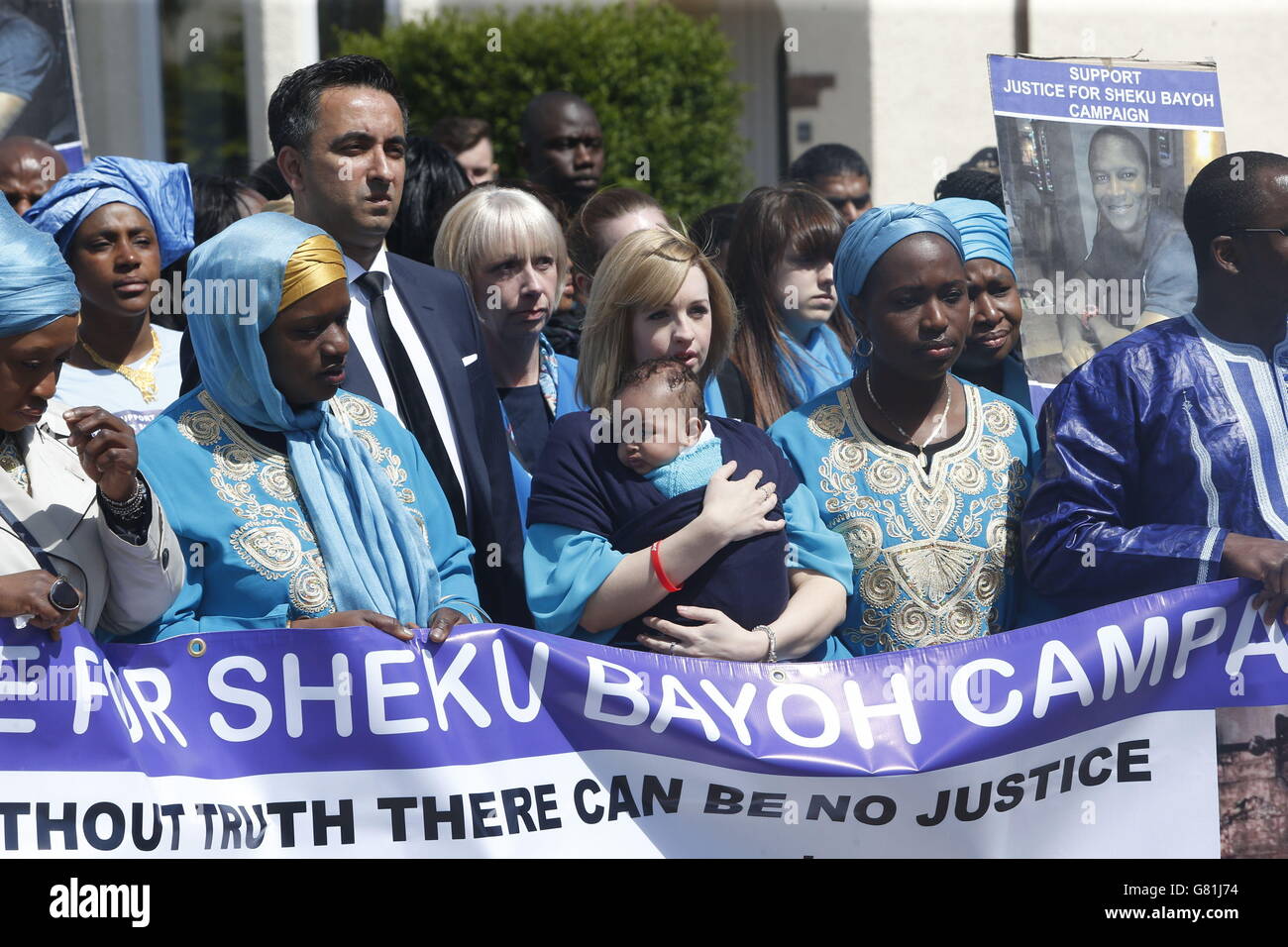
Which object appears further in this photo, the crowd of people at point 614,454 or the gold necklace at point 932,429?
the gold necklace at point 932,429

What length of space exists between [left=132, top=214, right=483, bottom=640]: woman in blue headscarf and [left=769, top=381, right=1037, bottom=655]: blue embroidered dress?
0.92 m

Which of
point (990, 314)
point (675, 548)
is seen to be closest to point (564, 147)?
point (990, 314)

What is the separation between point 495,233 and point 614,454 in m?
1.30

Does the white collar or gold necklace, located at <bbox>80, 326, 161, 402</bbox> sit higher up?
the white collar

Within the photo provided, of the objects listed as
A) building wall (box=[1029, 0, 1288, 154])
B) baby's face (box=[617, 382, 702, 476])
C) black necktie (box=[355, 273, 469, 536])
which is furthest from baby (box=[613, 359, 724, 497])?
building wall (box=[1029, 0, 1288, 154])

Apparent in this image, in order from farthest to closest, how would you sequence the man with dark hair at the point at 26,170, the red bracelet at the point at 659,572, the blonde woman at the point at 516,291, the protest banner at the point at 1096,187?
the man with dark hair at the point at 26,170 → the blonde woman at the point at 516,291 → the protest banner at the point at 1096,187 → the red bracelet at the point at 659,572

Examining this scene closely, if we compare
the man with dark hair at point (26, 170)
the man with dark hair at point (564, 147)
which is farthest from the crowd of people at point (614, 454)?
the man with dark hair at point (564, 147)

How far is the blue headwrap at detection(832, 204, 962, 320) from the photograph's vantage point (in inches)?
151

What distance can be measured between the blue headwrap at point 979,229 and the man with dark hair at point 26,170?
316 centimetres

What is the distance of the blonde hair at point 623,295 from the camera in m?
3.99

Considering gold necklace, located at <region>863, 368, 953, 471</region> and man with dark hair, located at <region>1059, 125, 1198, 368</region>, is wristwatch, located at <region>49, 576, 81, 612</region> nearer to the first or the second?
gold necklace, located at <region>863, 368, 953, 471</region>

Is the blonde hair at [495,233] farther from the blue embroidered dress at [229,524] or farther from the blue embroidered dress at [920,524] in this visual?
the blue embroidered dress at [229,524]
